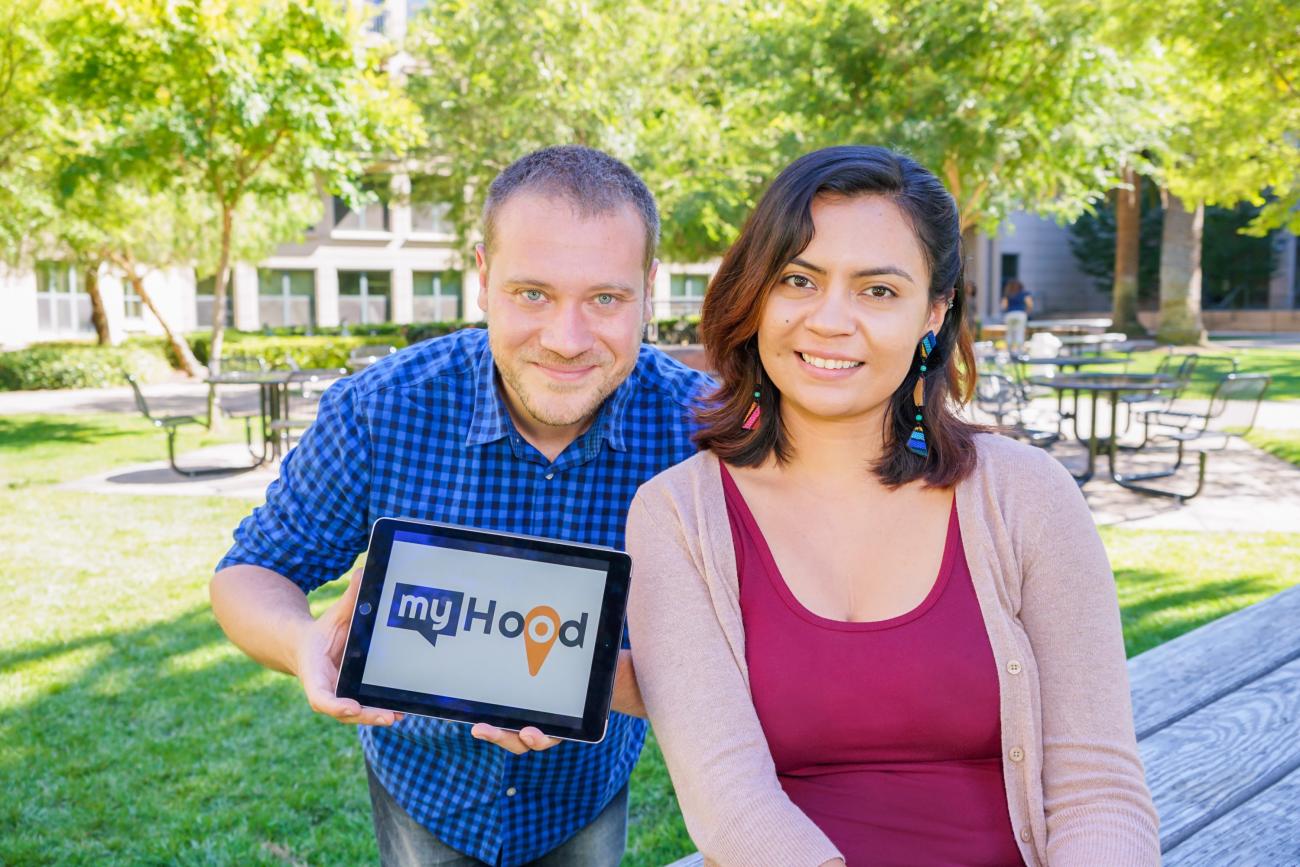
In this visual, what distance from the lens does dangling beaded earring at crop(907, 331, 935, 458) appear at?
6.31 ft

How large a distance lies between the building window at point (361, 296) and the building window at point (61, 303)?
26.8 feet

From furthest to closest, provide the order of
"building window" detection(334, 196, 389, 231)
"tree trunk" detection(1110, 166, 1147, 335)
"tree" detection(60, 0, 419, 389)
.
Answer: "building window" detection(334, 196, 389, 231) < "tree trunk" detection(1110, 166, 1147, 335) < "tree" detection(60, 0, 419, 389)

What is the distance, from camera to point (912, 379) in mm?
2043

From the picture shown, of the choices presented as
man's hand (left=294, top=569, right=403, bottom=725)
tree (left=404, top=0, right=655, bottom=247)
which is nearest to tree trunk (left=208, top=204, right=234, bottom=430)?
tree (left=404, top=0, right=655, bottom=247)

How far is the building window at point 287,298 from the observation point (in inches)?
1371

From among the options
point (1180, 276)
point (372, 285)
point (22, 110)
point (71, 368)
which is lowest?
point (71, 368)

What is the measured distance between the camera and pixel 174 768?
4262 millimetres

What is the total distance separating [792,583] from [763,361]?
40 centimetres

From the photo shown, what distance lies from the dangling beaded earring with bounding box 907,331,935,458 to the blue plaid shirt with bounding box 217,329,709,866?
577mm

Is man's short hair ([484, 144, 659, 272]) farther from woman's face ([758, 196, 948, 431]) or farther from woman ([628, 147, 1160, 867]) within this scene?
woman's face ([758, 196, 948, 431])

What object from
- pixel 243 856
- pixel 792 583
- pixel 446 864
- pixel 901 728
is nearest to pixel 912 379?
pixel 792 583

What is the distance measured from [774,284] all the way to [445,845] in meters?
1.37

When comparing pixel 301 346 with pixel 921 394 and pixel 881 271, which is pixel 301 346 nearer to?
Result: pixel 921 394

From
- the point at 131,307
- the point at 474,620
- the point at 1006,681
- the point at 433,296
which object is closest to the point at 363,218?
the point at 433,296
